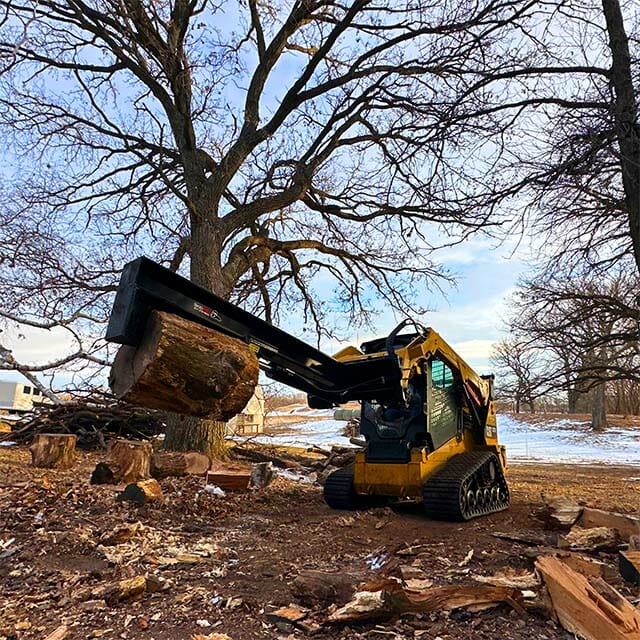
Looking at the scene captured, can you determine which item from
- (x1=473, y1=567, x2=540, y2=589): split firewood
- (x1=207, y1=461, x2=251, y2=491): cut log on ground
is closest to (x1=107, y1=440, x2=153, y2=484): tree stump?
(x1=207, y1=461, x2=251, y2=491): cut log on ground

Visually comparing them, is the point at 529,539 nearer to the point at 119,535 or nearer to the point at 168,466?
the point at 119,535

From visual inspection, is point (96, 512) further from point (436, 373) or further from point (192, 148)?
point (192, 148)

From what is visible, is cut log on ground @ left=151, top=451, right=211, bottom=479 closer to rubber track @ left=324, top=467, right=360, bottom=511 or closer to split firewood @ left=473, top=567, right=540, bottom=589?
rubber track @ left=324, top=467, right=360, bottom=511

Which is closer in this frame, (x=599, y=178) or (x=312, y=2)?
(x=599, y=178)

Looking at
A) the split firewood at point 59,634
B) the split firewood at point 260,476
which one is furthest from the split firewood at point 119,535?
the split firewood at point 260,476

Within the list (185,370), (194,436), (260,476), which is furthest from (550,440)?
(185,370)

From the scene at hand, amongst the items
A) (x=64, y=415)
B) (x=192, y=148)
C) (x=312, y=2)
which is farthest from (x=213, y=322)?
(x=64, y=415)

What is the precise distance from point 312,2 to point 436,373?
25.9 feet

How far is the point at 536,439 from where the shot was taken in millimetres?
30234

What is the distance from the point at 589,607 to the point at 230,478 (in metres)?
5.79

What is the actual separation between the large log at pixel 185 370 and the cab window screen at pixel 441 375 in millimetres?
3279

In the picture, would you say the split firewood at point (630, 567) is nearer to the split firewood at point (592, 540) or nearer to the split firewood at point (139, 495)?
the split firewood at point (592, 540)

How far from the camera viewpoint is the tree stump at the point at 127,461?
749cm

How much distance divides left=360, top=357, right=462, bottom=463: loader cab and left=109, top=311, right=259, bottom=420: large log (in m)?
2.72
